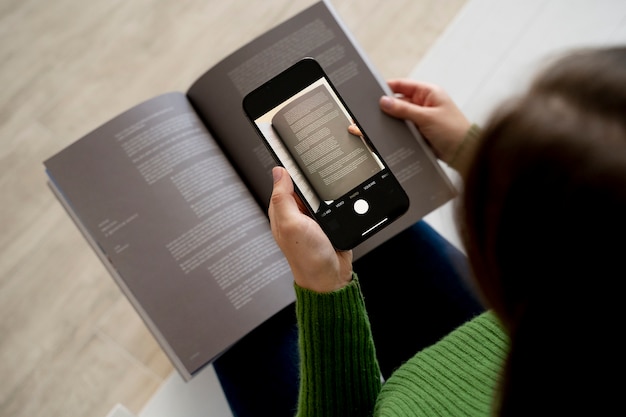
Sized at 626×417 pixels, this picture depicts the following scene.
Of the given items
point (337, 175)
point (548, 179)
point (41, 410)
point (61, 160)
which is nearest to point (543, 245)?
point (548, 179)

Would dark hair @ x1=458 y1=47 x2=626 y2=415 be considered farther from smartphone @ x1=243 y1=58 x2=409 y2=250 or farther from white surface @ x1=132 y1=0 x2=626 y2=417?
white surface @ x1=132 y1=0 x2=626 y2=417

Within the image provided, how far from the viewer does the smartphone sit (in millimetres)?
522

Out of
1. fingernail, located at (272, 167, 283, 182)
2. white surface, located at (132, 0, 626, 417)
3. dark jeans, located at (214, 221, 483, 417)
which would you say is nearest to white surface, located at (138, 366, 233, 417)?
dark jeans, located at (214, 221, 483, 417)

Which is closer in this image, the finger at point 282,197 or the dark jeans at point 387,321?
the finger at point 282,197

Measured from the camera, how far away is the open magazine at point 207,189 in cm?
54

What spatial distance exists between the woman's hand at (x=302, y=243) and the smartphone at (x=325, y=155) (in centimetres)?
3

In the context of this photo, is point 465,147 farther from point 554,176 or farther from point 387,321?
point 554,176

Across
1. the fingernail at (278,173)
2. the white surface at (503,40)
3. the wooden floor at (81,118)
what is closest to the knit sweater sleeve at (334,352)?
the fingernail at (278,173)

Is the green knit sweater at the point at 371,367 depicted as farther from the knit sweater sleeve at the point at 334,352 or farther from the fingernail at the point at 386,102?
the fingernail at the point at 386,102

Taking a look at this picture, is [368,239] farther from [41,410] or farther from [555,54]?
[41,410]

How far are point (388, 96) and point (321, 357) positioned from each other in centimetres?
31

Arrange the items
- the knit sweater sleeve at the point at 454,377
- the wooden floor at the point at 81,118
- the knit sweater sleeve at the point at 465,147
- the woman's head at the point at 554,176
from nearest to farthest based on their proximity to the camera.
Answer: the woman's head at the point at 554,176 → the knit sweater sleeve at the point at 454,377 → the knit sweater sleeve at the point at 465,147 → the wooden floor at the point at 81,118

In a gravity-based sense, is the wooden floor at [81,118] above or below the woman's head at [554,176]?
above

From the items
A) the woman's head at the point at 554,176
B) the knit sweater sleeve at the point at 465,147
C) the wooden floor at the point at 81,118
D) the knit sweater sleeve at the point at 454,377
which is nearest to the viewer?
the woman's head at the point at 554,176
